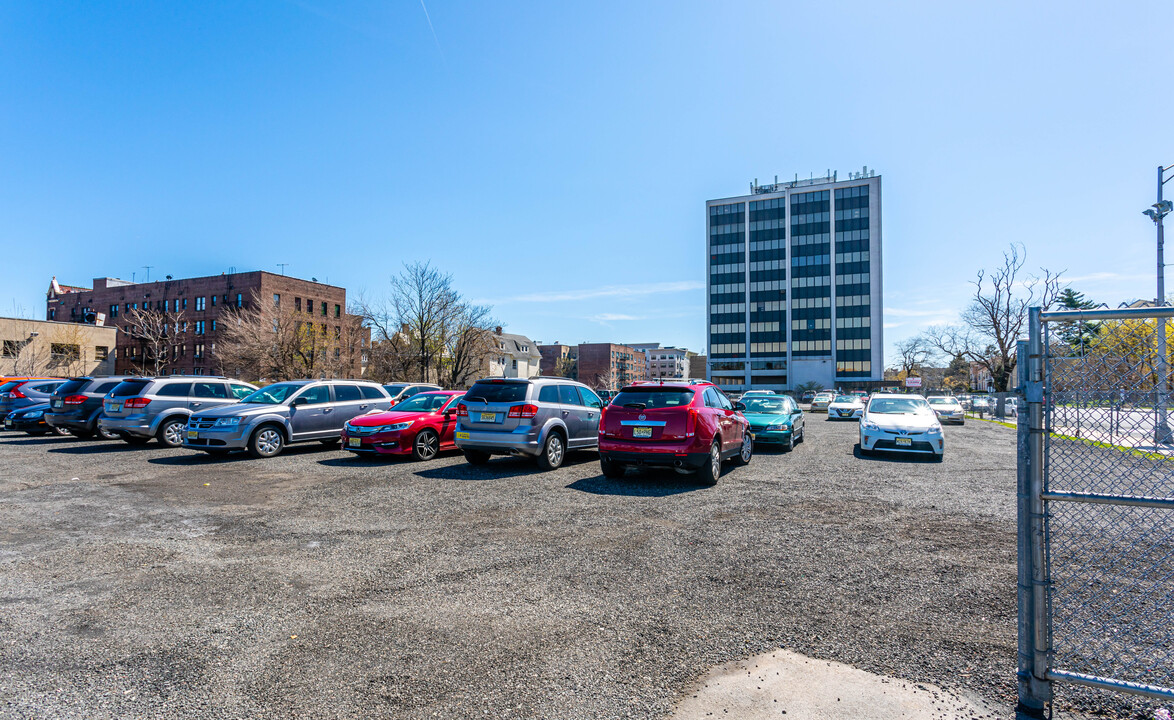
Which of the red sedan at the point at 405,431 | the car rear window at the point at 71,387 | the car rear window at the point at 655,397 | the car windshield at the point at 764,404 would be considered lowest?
the red sedan at the point at 405,431

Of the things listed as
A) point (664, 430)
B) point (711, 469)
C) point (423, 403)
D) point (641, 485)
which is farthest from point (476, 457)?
point (711, 469)

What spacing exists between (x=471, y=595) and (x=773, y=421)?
38.5 feet

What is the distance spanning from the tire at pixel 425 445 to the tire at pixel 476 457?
104cm

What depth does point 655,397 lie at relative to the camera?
392 inches

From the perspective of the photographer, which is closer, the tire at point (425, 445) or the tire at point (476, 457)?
the tire at point (476, 457)

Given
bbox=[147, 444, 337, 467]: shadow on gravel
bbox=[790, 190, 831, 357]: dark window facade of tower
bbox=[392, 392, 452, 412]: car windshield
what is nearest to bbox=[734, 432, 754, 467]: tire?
bbox=[392, 392, 452, 412]: car windshield

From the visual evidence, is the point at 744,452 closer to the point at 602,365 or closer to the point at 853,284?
the point at 853,284

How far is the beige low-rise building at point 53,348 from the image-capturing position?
157ft

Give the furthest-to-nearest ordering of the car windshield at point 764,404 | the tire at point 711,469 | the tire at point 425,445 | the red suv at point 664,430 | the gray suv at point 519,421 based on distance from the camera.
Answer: the car windshield at point 764,404, the tire at point 425,445, the gray suv at point 519,421, the tire at point 711,469, the red suv at point 664,430

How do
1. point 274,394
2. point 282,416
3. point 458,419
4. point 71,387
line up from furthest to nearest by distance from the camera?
point 71,387
point 274,394
point 282,416
point 458,419

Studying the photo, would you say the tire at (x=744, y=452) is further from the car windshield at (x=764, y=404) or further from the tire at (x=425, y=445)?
the tire at (x=425, y=445)

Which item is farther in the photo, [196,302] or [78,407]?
[196,302]

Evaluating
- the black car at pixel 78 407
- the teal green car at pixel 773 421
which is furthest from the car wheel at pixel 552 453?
the black car at pixel 78 407

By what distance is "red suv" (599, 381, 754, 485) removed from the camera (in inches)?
374
